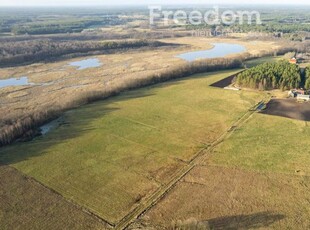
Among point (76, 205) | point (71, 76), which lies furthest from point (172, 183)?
point (71, 76)

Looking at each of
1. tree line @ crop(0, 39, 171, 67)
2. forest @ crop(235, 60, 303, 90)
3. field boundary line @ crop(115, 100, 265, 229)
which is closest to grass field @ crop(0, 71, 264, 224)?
field boundary line @ crop(115, 100, 265, 229)

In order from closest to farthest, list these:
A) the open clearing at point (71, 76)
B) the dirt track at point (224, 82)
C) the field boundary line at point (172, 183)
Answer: the field boundary line at point (172, 183), the open clearing at point (71, 76), the dirt track at point (224, 82)

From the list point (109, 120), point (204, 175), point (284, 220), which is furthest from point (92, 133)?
point (284, 220)

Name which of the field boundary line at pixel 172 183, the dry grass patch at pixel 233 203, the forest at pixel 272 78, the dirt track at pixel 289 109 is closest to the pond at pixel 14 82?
the forest at pixel 272 78

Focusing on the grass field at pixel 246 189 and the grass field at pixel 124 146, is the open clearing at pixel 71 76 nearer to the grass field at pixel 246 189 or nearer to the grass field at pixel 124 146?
the grass field at pixel 124 146

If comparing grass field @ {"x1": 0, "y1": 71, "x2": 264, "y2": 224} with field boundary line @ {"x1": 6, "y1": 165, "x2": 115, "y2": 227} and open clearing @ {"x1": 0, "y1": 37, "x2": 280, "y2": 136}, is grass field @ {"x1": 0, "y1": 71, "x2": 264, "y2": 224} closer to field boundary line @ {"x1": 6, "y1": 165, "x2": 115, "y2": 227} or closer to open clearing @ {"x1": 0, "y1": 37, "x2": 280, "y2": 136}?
field boundary line @ {"x1": 6, "y1": 165, "x2": 115, "y2": 227}

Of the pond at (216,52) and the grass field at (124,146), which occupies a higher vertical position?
the pond at (216,52)
